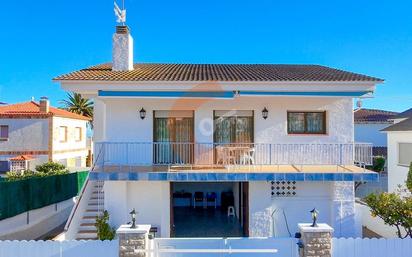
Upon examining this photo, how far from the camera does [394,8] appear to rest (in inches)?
1067

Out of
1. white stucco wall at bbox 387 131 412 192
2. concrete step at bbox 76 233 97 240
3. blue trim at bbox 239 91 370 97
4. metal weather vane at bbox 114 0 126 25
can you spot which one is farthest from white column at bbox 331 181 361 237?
metal weather vane at bbox 114 0 126 25

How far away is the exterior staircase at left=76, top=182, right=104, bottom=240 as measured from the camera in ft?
52.9

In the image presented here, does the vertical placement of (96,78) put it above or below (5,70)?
below

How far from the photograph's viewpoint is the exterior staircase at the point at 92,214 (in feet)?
52.9

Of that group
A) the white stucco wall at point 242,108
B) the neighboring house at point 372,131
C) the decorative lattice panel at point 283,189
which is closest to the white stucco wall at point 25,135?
the white stucco wall at point 242,108

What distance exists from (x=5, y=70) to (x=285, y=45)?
43764 mm

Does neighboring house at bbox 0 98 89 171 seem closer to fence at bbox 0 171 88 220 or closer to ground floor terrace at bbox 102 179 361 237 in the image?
fence at bbox 0 171 88 220

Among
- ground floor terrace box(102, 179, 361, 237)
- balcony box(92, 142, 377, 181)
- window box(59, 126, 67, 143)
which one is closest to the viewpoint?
balcony box(92, 142, 377, 181)

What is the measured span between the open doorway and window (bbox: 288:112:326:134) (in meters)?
4.27

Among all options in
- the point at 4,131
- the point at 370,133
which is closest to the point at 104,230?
the point at 4,131

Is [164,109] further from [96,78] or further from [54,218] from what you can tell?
[54,218]

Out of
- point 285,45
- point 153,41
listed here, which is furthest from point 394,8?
point 153,41

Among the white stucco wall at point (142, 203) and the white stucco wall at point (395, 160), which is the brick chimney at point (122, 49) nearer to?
the white stucco wall at point (142, 203)

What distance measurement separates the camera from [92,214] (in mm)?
17594
